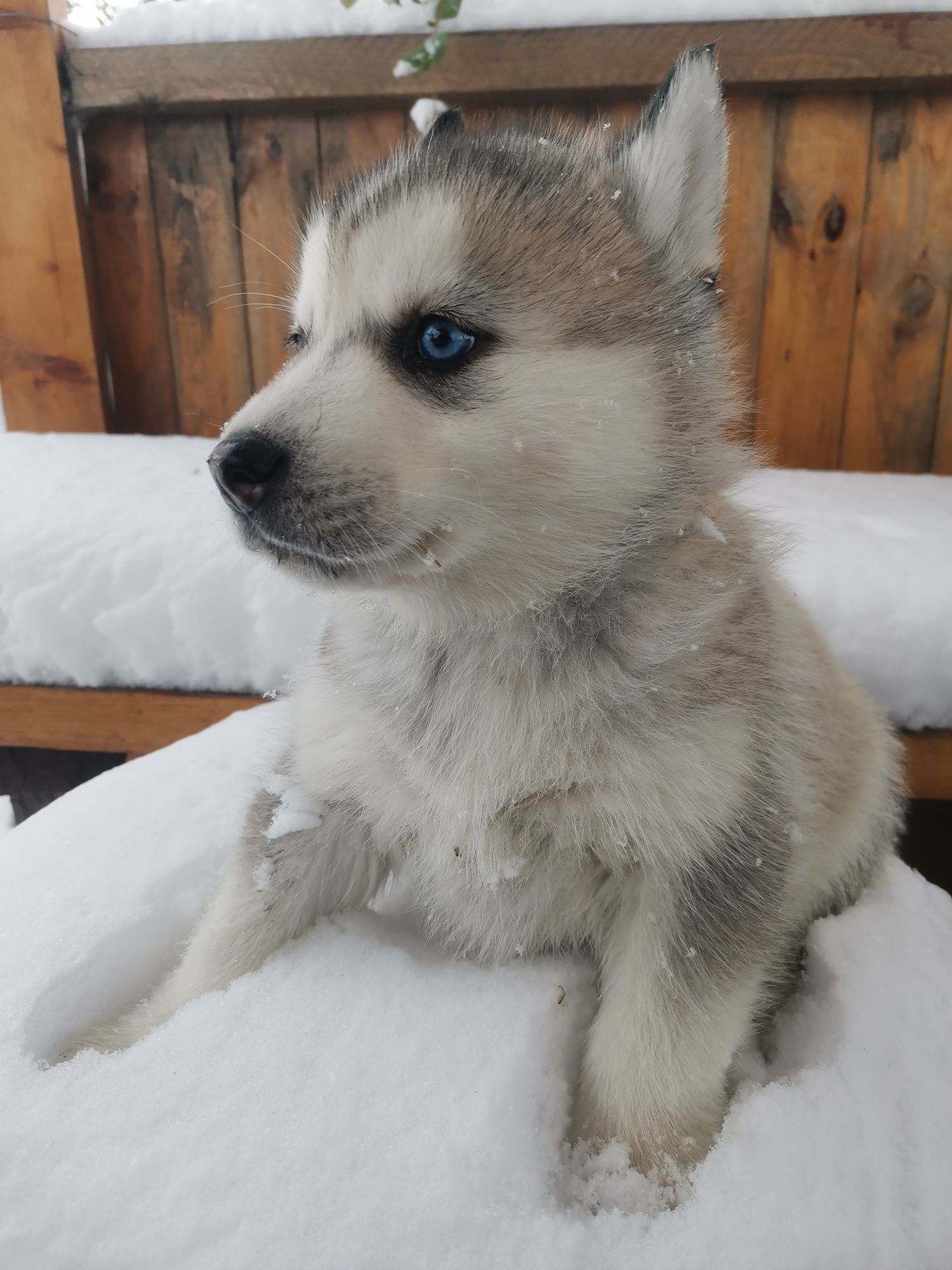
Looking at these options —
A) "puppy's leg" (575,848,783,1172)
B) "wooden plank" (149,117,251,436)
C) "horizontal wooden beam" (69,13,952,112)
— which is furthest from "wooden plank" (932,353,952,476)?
"wooden plank" (149,117,251,436)

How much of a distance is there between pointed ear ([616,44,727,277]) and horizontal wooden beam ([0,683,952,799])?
168 centimetres

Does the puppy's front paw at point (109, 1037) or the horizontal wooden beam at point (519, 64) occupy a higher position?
the horizontal wooden beam at point (519, 64)

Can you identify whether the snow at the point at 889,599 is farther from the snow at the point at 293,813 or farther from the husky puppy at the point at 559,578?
the snow at the point at 293,813

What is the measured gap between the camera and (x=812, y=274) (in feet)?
8.85

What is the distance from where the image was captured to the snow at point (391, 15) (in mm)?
2438

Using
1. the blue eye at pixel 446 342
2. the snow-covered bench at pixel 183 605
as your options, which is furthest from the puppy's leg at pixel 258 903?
the snow-covered bench at pixel 183 605

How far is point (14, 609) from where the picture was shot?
2.29 m

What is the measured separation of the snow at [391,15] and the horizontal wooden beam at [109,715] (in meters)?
2.09

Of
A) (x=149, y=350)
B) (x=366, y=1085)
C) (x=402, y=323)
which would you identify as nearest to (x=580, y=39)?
(x=149, y=350)

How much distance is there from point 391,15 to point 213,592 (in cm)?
190

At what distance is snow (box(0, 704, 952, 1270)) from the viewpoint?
0.92 m

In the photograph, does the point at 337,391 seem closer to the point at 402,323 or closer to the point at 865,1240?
the point at 402,323

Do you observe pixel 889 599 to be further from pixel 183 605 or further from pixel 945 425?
pixel 183 605

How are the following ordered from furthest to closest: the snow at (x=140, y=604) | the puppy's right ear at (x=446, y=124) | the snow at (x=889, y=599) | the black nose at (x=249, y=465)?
1. the snow at (x=140, y=604)
2. the snow at (x=889, y=599)
3. the puppy's right ear at (x=446, y=124)
4. the black nose at (x=249, y=465)
